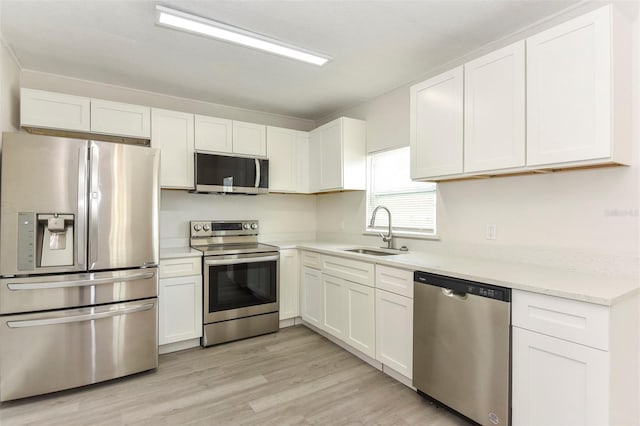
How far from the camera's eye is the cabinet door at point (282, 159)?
387 centimetres

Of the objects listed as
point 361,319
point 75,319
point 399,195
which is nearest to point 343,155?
point 399,195

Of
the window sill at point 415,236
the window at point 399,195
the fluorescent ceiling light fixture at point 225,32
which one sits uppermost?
the fluorescent ceiling light fixture at point 225,32

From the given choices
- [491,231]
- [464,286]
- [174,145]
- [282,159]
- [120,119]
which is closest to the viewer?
[464,286]

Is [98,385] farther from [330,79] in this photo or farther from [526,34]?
[526,34]

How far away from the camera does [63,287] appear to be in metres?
2.29

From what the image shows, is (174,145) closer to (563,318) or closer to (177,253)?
(177,253)

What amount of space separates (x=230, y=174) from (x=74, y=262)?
1.62 meters

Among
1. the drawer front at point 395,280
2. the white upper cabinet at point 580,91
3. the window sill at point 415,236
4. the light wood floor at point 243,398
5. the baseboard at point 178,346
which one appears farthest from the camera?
the baseboard at point 178,346

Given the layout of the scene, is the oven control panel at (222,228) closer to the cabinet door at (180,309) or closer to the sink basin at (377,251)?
the cabinet door at (180,309)

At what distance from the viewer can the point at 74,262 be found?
2.32m

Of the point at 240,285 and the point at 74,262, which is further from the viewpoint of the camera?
the point at 240,285

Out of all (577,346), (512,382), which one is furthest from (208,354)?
(577,346)

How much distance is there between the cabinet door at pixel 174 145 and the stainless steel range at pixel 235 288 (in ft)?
1.92

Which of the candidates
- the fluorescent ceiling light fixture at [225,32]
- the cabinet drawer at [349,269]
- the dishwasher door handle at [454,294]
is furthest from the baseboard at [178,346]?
the fluorescent ceiling light fixture at [225,32]
